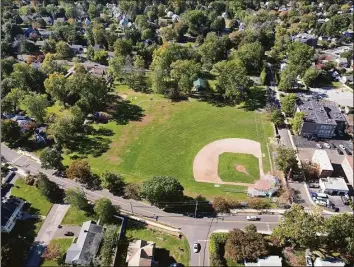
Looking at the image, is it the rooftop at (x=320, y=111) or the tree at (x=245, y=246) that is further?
the rooftop at (x=320, y=111)

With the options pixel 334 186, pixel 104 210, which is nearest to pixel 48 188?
pixel 104 210

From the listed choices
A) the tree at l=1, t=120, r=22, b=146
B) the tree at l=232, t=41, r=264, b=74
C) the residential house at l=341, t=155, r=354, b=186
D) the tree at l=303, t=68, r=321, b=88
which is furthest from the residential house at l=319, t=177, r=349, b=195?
the tree at l=1, t=120, r=22, b=146

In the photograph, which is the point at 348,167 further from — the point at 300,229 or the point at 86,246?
the point at 86,246

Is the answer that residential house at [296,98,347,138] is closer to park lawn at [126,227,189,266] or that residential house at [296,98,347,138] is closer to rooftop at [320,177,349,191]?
rooftop at [320,177,349,191]

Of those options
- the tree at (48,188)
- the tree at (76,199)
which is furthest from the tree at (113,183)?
the tree at (48,188)

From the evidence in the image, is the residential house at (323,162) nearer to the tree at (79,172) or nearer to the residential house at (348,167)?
the residential house at (348,167)
